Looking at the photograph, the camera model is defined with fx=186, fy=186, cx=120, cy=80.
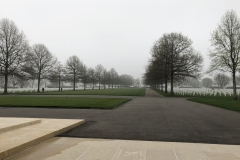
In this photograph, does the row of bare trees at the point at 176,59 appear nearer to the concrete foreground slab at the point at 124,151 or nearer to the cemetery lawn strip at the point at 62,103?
the cemetery lawn strip at the point at 62,103

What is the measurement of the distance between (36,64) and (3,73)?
39.8ft

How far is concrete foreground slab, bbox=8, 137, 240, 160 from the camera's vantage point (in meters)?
4.50

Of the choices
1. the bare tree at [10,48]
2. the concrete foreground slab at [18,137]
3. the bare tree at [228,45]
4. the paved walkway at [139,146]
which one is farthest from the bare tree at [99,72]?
the paved walkway at [139,146]

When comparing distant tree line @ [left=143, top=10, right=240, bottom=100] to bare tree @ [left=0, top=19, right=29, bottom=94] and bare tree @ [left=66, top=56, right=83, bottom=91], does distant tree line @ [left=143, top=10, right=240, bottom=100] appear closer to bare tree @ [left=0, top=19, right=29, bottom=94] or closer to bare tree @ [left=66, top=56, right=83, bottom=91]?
bare tree @ [left=0, top=19, right=29, bottom=94]

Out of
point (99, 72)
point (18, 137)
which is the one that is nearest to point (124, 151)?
point (18, 137)

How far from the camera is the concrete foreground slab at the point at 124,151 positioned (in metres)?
4.50

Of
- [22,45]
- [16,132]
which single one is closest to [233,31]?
[16,132]

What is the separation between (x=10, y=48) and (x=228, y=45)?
4173cm

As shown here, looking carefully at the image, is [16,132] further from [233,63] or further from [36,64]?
[36,64]

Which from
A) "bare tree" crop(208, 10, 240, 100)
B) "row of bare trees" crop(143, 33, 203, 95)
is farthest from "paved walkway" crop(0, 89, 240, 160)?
"row of bare trees" crop(143, 33, 203, 95)

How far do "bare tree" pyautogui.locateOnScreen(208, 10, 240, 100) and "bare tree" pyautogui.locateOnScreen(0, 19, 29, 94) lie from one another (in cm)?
3794

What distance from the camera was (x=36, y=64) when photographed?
50531 millimetres

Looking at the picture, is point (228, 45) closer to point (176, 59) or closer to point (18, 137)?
point (176, 59)

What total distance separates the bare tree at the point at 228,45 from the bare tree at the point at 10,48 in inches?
1494
